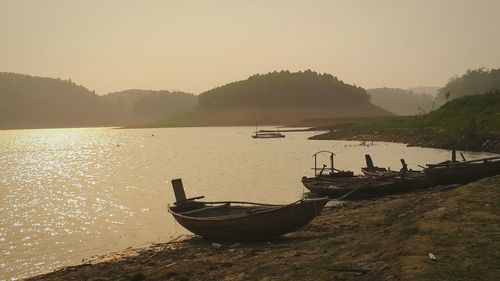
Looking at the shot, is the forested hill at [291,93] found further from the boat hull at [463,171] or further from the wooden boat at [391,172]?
the boat hull at [463,171]

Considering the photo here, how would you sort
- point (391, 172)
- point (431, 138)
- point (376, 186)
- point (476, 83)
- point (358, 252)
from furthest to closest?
point (476, 83) < point (431, 138) < point (391, 172) < point (376, 186) < point (358, 252)

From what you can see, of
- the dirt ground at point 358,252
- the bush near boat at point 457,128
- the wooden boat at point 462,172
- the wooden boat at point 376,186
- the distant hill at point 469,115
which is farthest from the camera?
the distant hill at point 469,115

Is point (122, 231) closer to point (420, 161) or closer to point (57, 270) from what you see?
point (57, 270)

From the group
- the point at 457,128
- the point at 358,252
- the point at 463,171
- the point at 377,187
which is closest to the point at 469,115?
the point at 457,128

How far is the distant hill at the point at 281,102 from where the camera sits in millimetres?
167750

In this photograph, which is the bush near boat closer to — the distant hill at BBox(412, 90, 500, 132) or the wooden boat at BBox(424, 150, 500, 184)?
the distant hill at BBox(412, 90, 500, 132)

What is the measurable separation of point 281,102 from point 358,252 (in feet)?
558

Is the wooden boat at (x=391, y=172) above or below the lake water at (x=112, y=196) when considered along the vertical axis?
above

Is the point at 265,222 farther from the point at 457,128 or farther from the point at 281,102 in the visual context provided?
the point at 281,102

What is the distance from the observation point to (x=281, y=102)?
586ft

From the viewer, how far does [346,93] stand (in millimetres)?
178875

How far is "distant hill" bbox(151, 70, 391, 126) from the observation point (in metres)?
168

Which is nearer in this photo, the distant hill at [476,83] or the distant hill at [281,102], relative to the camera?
the distant hill at [476,83]

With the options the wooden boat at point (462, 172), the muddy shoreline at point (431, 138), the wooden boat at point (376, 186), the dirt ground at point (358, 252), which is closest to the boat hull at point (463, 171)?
the wooden boat at point (462, 172)
